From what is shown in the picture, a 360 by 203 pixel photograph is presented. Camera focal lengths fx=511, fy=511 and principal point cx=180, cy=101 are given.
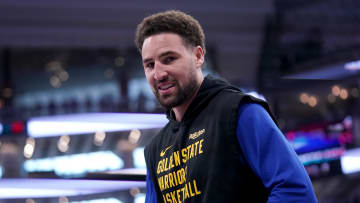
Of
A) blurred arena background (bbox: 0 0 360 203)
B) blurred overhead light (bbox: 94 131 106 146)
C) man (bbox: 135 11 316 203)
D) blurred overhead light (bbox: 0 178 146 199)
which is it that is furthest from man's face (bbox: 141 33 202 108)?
blurred arena background (bbox: 0 0 360 203)

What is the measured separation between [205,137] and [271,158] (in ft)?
0.68

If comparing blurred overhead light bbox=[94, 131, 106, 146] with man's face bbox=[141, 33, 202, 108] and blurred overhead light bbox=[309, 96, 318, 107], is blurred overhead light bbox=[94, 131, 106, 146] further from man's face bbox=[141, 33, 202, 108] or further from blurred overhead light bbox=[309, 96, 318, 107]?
blurred overhead light bbox=[309, 96, 318, 107]

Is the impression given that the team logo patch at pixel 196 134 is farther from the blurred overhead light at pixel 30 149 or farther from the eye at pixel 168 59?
the blurred overhead light at pixel 30 149

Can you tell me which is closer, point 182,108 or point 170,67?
point 170,67

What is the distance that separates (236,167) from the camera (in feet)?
4.02

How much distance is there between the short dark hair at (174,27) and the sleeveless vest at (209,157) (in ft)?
0.39

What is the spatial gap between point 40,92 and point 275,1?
20.6 ft

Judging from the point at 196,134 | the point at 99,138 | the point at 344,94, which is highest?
the point at 99,138

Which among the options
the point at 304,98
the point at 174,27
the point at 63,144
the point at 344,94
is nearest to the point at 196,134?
the point at 174,27

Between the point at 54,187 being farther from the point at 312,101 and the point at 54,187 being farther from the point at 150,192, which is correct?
the point at 312,101

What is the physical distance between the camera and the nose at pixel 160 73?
1319 mm

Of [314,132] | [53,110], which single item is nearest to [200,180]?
[314,132]

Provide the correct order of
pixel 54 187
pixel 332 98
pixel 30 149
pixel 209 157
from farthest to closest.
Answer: pixel 332 98 → pixel 30 149 → pixel 54 187 → pixel 209 157

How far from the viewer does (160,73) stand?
4.33 feet
